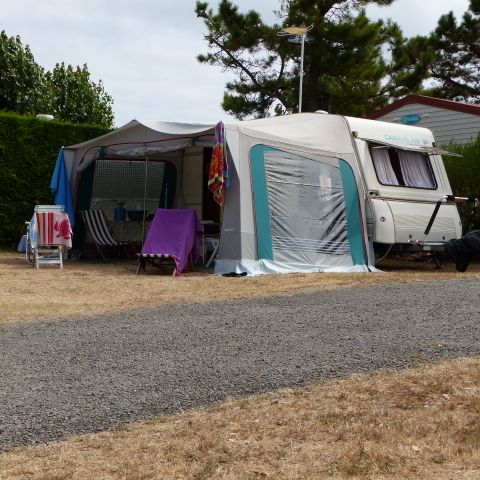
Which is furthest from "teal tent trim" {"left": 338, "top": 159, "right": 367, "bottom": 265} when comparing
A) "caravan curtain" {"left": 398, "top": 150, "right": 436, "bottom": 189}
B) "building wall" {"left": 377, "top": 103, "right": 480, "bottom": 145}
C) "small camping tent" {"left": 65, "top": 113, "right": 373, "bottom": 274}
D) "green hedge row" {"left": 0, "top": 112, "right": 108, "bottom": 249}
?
"green hedge row" {"left": 0, "top": 112, "right": 108, "bottom": 249}

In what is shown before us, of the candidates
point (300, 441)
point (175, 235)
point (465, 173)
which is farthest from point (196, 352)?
point (465, 173)

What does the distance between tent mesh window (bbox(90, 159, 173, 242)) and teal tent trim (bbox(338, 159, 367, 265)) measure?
3797 millimetres

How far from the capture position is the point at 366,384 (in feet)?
12.9

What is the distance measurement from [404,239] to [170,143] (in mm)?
3561

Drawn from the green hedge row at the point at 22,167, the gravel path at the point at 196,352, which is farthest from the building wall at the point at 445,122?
the gravel path at the point at 196,352

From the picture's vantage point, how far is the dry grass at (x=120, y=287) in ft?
22.8

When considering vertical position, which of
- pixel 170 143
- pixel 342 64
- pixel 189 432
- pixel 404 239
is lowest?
pixel 189 432

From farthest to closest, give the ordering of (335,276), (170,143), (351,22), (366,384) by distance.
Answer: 1. (351,22)
2. (170,143)
3. (335,276)
4. (366,384)

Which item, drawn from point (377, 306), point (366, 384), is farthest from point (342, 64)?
point (366, 384)

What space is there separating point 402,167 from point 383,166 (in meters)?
0.36

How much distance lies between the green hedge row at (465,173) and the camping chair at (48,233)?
605cm

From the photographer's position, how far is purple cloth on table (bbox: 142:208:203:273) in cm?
1037

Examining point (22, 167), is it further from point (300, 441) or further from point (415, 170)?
point (300, 441)

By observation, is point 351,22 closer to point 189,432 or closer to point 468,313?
point 468,313
